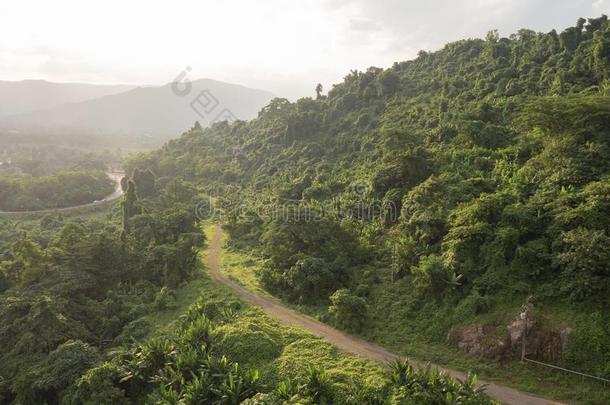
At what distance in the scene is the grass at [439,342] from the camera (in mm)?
14688

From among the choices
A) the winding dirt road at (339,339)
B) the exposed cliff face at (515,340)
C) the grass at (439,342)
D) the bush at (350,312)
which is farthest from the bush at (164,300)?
the exposed cliff face at (515,340)

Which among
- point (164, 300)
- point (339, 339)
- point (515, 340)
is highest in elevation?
point (515, 340)

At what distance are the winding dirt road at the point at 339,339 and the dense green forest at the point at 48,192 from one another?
45.1 metres

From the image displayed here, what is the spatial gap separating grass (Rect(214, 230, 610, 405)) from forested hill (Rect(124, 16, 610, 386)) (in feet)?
0.81

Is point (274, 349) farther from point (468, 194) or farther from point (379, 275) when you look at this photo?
point (468, 194)

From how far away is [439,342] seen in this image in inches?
728

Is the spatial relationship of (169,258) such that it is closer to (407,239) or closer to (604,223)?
(407,239)

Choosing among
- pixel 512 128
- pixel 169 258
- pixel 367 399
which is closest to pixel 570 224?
pixel 367 399

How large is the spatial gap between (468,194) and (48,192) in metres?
63.1

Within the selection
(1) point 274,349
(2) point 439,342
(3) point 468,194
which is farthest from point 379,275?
(1) point 274,349

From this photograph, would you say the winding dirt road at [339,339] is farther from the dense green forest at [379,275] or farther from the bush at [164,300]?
the bush at [164,300]

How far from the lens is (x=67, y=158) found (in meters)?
106

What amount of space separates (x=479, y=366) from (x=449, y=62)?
55.4m

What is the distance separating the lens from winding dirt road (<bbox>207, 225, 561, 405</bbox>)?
14773 millimetres
